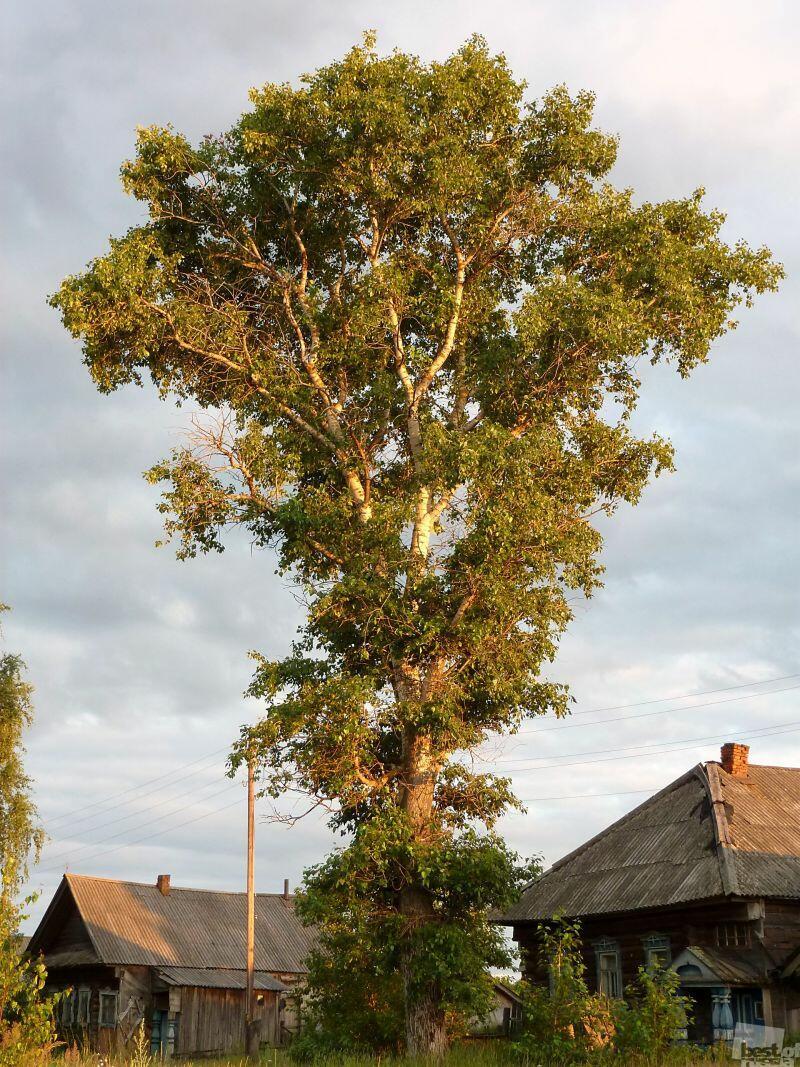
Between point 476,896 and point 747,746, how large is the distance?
12785 mm

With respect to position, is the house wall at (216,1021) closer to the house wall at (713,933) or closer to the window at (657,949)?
the house wall at (713,933)

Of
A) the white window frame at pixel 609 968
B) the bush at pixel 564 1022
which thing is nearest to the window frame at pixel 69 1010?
the white window frame at pixel 609 968

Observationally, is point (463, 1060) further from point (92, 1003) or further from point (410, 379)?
point (92, 1003)

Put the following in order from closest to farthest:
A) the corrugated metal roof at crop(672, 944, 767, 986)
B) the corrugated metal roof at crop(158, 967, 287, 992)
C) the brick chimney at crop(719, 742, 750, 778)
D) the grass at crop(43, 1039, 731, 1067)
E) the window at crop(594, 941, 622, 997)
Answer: the grass at crop(43, 1039, 731, 1067)
the corrugated metal roof at crop(672, 944, 767, 986)
the window at crop(594, 941, 622, 997)
the brick chimney at crop(719, 742, 750, 778)
the corrugated metal roof at crop(158, 967, 287, 992)

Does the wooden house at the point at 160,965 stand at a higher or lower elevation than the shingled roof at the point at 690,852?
lower

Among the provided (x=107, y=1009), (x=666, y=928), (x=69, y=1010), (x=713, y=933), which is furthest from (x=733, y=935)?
(x=69, y=1010)

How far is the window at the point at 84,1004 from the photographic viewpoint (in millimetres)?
39094

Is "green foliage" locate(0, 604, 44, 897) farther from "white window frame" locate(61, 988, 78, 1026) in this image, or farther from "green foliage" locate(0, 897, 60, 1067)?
"green foliage" locate(0, 897, 60, 1067)

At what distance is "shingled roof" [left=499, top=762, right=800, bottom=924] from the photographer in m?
23.8

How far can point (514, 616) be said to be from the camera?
2000 centimetres

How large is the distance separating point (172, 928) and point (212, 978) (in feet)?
10.5

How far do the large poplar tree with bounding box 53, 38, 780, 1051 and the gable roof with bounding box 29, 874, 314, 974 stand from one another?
22511mm

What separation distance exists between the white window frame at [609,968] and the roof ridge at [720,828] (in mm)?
3643

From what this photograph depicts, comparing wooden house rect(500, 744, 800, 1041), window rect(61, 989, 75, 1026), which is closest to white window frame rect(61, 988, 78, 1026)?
window rect(61, 989, 75, 1026)
